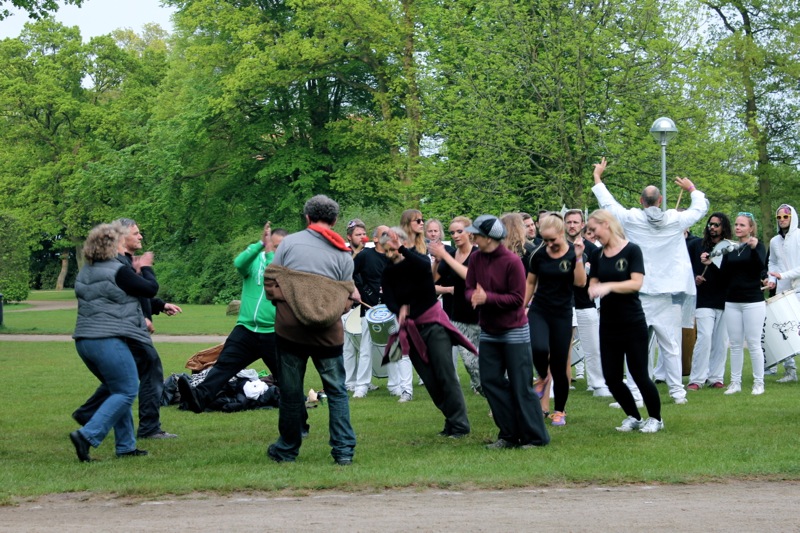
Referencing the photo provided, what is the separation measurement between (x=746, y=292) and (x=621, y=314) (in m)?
3.54

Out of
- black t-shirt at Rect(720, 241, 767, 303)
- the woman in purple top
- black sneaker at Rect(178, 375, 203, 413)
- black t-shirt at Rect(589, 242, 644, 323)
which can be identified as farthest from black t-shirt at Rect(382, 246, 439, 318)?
black t-shirt at Rect(720, 241, 767, 303)

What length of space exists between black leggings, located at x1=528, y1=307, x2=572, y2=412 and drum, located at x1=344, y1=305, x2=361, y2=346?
414 cm

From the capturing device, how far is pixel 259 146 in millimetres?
42562

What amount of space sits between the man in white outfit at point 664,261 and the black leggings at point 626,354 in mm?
2102

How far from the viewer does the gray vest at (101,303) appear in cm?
888

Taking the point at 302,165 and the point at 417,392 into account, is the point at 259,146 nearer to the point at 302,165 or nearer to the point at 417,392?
the point at 302,165

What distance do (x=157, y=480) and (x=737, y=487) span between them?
13.9ft

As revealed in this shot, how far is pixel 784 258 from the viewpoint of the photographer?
1424 centimetres

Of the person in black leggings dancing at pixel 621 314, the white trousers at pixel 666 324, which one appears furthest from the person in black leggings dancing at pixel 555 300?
the white trousers at pixel 666 324

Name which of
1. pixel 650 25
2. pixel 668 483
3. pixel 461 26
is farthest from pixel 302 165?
pixel 668 483

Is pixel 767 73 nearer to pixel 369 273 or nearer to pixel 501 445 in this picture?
pixel 369 273

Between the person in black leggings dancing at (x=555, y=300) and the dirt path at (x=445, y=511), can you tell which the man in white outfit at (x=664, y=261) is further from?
the dirt path at (x=445, y=511)

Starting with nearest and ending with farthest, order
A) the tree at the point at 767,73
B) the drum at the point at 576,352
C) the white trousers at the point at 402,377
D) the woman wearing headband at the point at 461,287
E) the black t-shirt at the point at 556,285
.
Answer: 1. the black t-shirt at the point at 556,285
2. the woman wearing headband at the point at 461,287
3. the white trousers at the point at 402,377
4. the drum at the point at 576,352
5. the tree at the point at 767,73

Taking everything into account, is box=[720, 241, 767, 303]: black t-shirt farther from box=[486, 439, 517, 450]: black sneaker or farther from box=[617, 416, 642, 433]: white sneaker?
box=[486, 439, 517, 450]: black sneaker
